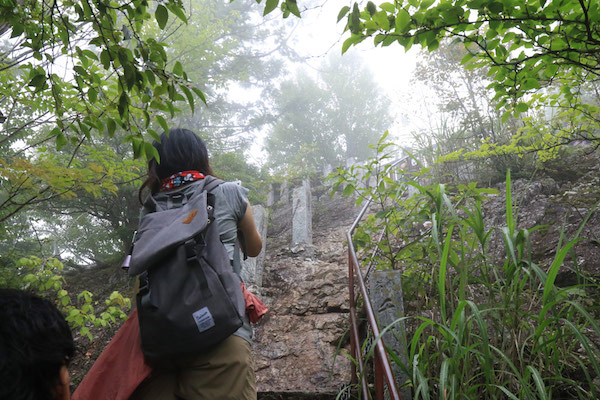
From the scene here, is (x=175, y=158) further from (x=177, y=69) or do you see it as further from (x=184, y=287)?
(x=184, y=287)

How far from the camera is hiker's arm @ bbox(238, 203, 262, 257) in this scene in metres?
1.73

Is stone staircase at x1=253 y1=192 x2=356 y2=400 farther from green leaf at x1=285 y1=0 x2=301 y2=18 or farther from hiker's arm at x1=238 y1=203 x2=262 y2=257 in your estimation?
green leaf at x1=285 y1=0 x2=301 y2=18

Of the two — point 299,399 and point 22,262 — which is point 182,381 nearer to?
point 299,399

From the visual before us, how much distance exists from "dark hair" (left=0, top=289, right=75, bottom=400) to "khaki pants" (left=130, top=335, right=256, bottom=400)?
0.54 m

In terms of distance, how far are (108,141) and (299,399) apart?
640cm

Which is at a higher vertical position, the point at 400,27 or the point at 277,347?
the point at 400,27

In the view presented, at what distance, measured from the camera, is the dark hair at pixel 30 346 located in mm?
703

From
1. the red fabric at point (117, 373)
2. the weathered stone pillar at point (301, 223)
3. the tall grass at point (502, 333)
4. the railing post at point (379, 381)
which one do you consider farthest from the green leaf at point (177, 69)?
the weathered stone pillar at point (301, 223)

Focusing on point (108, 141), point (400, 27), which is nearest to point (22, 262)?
point (400, 27)

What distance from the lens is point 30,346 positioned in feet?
2.45

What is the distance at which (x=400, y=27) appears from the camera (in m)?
1.58

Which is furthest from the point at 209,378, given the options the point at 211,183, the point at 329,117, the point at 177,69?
the point at 329,117

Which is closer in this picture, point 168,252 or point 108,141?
point 168,252

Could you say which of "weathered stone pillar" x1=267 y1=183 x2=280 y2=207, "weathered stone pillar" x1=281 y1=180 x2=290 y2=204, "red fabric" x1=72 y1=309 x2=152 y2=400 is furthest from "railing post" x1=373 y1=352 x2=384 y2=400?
"weathered stone pillar" x1=281 y1=180 x2=290 y2=204
